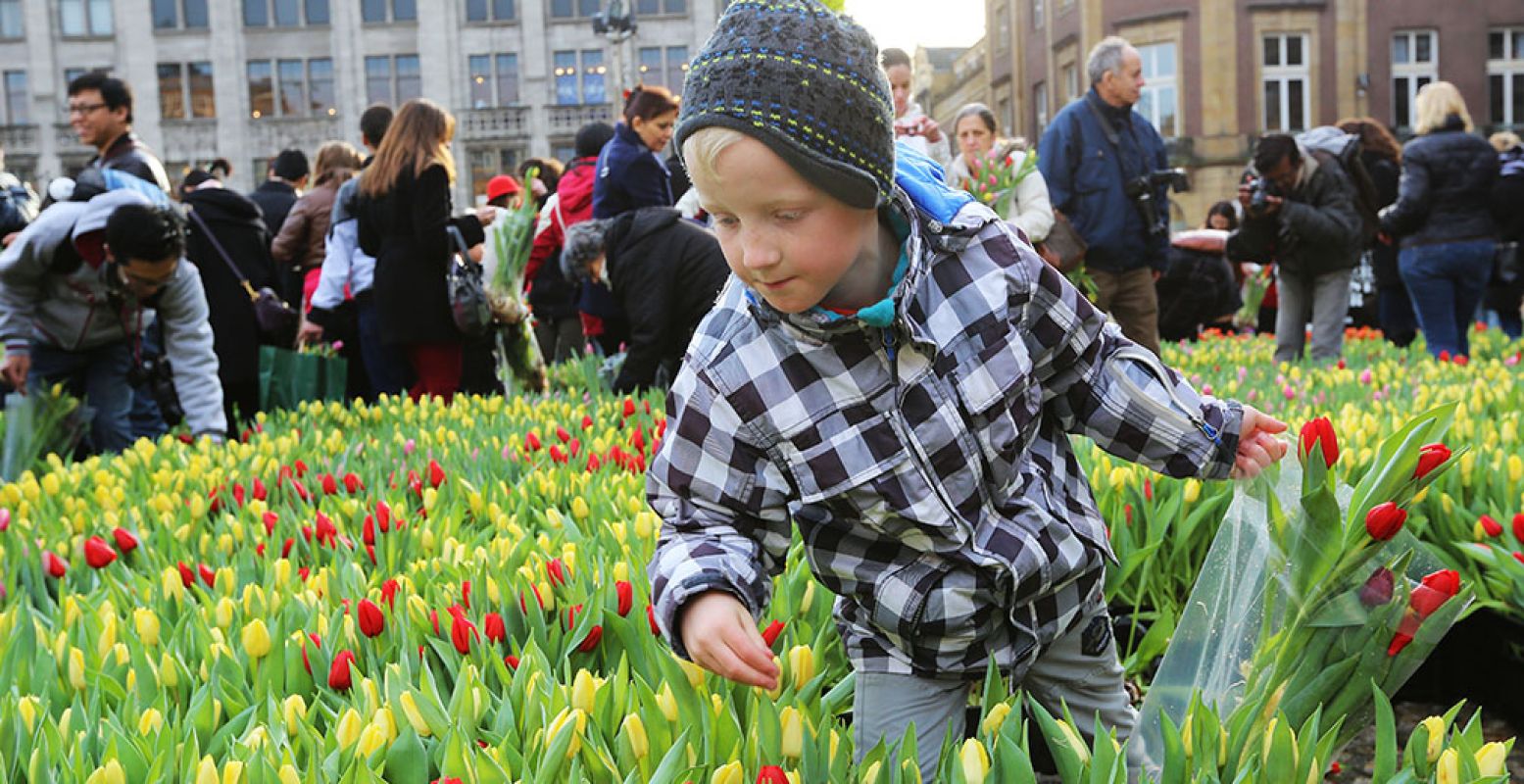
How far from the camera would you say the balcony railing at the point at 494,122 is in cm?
4428

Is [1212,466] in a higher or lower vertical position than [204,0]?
lower

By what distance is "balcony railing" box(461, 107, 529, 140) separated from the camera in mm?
44281

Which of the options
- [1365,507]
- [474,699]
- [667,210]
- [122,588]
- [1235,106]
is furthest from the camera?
[1235,106]

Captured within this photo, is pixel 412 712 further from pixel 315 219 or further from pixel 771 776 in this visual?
pixel 315 219

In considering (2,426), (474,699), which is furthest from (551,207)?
(474,699)

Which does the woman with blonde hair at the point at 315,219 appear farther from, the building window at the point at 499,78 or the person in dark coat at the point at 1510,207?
the building window at the point at 499,78

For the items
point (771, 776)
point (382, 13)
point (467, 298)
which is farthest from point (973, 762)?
point (382, 13)

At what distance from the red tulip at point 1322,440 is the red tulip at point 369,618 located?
4.80ft

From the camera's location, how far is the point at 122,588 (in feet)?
9.16

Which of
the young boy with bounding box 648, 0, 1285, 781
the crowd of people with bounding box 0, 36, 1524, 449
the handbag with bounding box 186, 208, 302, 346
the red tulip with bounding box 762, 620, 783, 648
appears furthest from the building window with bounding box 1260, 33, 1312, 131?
the red tulip with bounding box 762, 620, 783, 648

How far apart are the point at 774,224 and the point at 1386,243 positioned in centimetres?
870

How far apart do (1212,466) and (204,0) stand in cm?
4947

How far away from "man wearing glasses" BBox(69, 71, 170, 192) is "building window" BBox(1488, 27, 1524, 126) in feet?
111

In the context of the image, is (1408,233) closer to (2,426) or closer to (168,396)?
(168,396)
